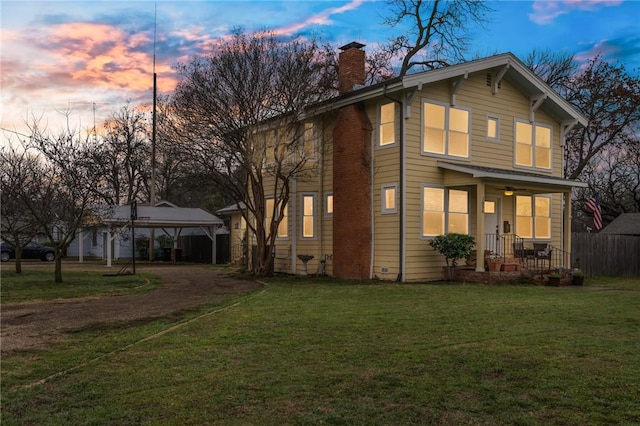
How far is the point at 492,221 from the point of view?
19.1m

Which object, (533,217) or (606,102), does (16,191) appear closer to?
(533,217)

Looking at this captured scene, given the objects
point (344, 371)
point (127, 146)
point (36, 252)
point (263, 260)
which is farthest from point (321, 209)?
point (127, 146)

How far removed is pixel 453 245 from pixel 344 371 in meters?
11.2

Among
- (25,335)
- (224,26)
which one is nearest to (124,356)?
(25,335)

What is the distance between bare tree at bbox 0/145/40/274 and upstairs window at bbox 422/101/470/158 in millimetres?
12470

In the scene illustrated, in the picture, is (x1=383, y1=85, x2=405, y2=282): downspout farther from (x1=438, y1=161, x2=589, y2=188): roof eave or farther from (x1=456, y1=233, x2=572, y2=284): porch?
(x1=456, y1=233, x2=572, y2=284): porch

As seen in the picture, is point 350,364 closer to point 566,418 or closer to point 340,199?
point 566,418

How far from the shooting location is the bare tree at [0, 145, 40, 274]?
17.6 metres

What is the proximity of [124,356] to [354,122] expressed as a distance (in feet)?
42.5

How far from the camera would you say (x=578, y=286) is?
54.1 feet

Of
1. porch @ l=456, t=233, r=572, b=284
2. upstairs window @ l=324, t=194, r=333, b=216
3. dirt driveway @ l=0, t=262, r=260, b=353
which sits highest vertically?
upstairs window @ l=324, t=194, r=333, b=216

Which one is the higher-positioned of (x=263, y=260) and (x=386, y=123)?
(x=386, y=123)

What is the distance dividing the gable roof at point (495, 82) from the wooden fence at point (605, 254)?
4.93 meters

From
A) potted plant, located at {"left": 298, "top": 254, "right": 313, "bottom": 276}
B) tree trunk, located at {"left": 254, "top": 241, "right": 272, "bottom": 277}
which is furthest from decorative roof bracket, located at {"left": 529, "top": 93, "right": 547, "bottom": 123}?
tree trunk, located at {"left": 254, "top": 241, "right": 272, "bottom": 277}
